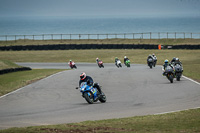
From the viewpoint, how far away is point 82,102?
54.7 feet

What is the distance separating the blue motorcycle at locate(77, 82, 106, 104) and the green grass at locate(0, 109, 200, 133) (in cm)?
372

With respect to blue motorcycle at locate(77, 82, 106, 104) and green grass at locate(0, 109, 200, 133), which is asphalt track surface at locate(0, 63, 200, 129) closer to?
blue motorcycle at locate(77, 82, 106, 104)

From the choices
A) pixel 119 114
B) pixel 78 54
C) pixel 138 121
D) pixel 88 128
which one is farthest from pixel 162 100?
pixel 78 54

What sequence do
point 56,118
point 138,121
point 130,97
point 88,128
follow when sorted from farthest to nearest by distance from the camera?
1. point 130,97
2. point 56,118
3. point 138,121
4. point 88,128

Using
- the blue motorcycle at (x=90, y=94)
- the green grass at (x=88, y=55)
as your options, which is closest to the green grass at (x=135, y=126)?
the blue motorcycle at (x=90, y=94)

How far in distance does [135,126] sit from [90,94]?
5429mm

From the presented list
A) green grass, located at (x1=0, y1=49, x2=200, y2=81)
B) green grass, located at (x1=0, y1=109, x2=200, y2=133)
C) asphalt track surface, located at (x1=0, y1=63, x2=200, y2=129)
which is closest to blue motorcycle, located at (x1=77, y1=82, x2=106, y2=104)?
asphalt track surface, located at (x1=0, y1=63, x2=200, y2=129)

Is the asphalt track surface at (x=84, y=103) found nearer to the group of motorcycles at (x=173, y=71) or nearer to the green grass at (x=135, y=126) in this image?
the group of motorcycles at (x=173, y=71)

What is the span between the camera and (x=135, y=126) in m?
10.6

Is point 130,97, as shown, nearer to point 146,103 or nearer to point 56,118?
point 146,103

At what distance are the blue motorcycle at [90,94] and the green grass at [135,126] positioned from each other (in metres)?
3.72

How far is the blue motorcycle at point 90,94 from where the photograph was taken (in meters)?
15.6

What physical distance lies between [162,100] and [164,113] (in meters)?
3.44

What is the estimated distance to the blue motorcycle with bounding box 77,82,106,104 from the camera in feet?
51.1
